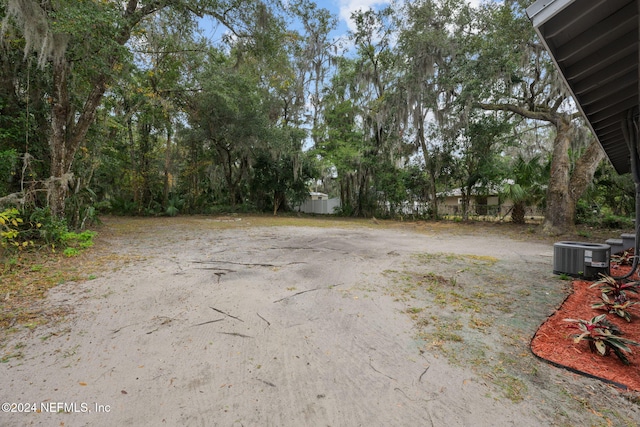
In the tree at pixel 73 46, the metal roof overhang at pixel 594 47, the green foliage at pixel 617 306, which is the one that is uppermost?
the tree at pixel 73 46

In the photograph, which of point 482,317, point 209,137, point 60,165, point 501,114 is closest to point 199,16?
point 60,165

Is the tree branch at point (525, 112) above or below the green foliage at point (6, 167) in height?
above

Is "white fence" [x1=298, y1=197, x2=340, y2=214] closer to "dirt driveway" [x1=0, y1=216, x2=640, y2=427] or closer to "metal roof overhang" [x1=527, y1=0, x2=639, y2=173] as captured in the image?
"dirt driveway" [x1=0, y1=216, x2=640, y2=427]

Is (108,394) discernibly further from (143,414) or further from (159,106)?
(159,106)

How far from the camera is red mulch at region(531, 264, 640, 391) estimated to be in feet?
6.00

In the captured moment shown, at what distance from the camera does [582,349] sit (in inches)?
83.6

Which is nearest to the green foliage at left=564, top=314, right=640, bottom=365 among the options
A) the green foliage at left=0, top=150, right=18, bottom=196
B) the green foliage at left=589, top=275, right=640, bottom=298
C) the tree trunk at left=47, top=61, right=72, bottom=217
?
the green foliage at left=589, top=275, right=640, bottom=298

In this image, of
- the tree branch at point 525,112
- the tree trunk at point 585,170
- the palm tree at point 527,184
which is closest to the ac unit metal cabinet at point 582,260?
the tree trunk at point 585,170

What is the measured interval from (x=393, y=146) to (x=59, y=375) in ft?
46.5

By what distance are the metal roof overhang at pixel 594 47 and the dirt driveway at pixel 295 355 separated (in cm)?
233

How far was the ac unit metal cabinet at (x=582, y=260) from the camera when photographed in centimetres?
382

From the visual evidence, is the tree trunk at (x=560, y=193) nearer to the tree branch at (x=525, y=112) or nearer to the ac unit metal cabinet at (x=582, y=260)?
the tree branch at (x=525, y=112)

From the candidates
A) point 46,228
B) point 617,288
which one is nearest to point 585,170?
point 617,288

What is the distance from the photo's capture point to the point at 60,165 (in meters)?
5.59
